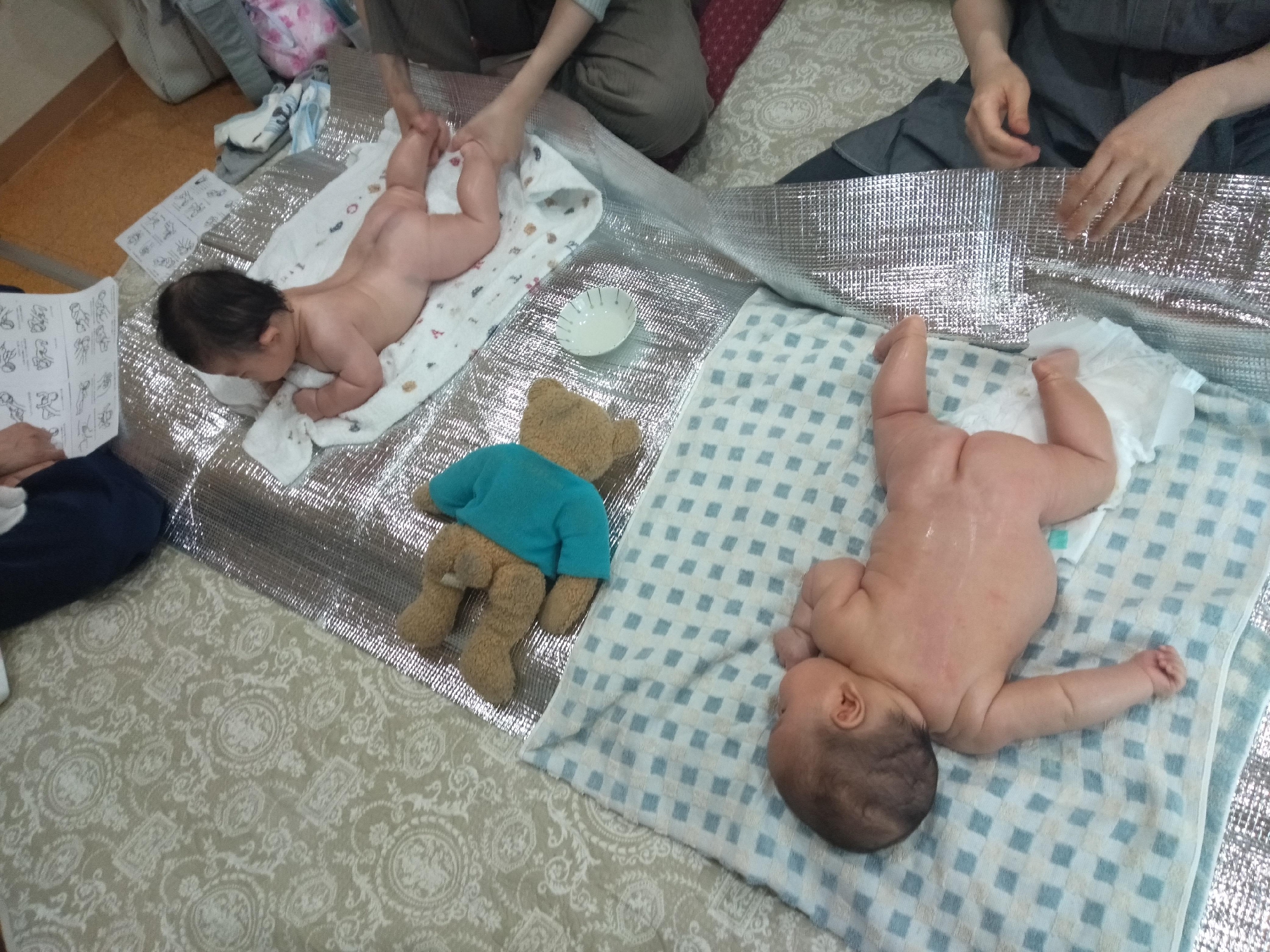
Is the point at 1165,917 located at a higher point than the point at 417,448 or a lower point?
lower

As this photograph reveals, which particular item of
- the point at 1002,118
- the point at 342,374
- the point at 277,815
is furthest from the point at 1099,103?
the point at 277,815

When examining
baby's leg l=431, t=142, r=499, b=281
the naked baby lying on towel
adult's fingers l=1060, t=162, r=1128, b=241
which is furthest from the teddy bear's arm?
adult's fingers l=1060, t=162, r=1128, b=241

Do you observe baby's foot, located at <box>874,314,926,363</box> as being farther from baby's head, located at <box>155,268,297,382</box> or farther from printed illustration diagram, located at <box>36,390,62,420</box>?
printed illustration diagram, located at <box>36,390,62,420</box>

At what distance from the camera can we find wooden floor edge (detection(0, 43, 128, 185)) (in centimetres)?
205

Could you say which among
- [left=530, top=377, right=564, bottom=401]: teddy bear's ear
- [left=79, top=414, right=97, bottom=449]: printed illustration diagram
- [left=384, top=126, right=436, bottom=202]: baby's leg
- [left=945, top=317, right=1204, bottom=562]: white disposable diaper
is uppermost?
[left=384, top=126, right=436, bottom=202]: baby's leg

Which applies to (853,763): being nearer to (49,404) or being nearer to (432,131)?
(432,131)

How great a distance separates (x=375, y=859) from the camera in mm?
1043

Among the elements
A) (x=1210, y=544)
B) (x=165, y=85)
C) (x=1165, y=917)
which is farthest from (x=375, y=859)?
(x=165, y=85)

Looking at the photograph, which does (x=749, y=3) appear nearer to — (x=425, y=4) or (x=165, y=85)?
(x=425, y=4)

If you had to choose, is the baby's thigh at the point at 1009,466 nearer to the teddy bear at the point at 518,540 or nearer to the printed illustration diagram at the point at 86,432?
the teddy bear at the point at 518,540

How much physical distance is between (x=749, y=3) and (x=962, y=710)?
4.82 ft

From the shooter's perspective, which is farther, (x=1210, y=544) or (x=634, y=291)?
(x=634, y=291)

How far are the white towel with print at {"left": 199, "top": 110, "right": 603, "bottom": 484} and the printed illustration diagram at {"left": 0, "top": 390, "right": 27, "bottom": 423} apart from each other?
12.3 inches

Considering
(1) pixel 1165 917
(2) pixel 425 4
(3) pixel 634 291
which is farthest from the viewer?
(2) pixel 425 4
